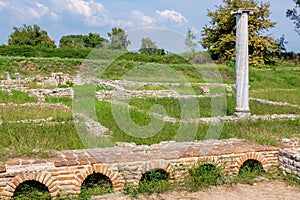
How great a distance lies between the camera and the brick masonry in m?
4.67

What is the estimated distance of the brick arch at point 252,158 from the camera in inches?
228

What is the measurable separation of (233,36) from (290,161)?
77.7 feet

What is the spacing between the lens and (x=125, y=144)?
249 inches

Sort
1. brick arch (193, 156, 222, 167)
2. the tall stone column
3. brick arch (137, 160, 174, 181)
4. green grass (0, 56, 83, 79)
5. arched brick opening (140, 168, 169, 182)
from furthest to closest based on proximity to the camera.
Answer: green grass (0, 56, 83, 79)
the tall stone column
brick arch (193, 156, 222, 167)
arched brick opening (140, 168, 169, 182)
brick arch (137, 160, 174, 181)

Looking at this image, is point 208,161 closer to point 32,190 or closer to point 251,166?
point 251,166

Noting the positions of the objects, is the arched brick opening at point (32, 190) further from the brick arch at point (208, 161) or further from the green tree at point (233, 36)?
the green tree at point (233, 36)

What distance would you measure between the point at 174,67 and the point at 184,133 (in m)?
18.9

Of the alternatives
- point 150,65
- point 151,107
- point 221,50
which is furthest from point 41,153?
point 221,50

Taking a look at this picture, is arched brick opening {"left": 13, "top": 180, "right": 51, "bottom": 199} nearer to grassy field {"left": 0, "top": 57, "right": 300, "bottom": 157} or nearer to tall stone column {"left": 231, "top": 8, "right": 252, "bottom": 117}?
grassy field {"left": 0, "top": 57, "right": 300, "bottom": 157}

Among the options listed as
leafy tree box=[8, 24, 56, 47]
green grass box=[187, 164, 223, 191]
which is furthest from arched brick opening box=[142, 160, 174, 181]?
leafy tree box=[8, 24, 56, 47]

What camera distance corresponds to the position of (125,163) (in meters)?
5.12

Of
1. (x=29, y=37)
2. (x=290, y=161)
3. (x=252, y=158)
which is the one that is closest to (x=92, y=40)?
(x=29, y=37)

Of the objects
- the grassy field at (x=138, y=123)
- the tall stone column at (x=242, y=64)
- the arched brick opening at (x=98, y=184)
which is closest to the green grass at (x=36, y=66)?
the grassy field at (x=138, y=123)

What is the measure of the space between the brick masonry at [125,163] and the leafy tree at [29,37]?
121ft
